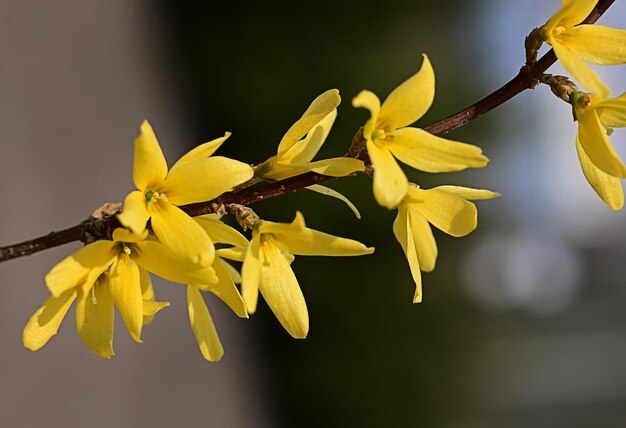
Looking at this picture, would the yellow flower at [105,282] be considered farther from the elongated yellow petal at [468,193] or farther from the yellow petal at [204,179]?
the elongated yellow petal at [468,193]

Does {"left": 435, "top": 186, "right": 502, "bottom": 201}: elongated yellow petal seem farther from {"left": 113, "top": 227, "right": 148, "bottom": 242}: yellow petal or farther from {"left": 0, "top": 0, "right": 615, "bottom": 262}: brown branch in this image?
{"left": 113, "top": 227, "right": 148, "bottom": 242}: yellow petal

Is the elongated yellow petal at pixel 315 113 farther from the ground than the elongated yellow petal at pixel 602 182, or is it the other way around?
the elongated yellow petal at pixel 315 113

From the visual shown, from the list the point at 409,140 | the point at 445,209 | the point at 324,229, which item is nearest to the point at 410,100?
the point at 409,140

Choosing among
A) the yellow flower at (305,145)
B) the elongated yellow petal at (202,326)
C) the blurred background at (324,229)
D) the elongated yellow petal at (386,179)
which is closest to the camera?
the elongated yellow petal at (386,179)

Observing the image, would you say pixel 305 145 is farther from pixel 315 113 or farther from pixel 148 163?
pixel 148 163

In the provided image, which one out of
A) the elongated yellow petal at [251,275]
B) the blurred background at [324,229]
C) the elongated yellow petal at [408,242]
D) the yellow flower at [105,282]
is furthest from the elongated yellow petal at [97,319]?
the blurred background at [324,229]

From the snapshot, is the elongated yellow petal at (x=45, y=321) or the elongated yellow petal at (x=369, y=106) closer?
the elongated yellow petal at (x=369, y=106)
